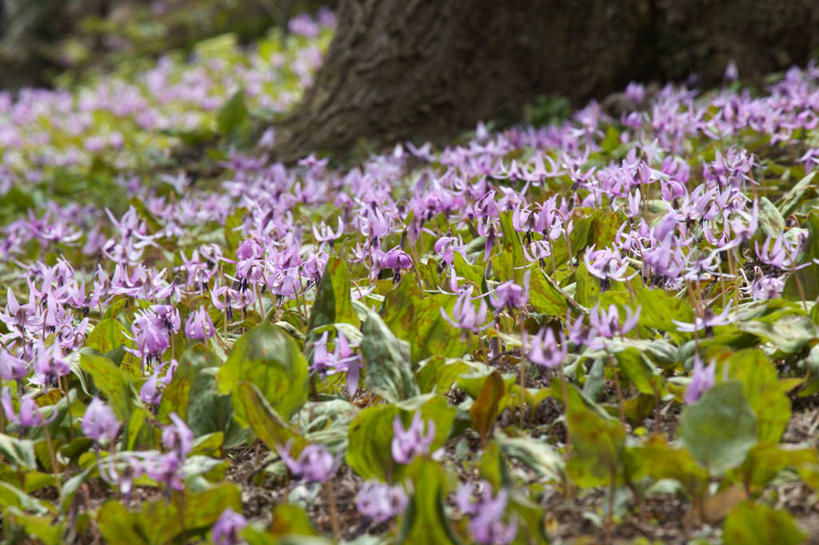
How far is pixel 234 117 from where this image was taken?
6484mm

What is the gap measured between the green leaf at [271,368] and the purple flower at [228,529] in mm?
480

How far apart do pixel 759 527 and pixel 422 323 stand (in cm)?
101

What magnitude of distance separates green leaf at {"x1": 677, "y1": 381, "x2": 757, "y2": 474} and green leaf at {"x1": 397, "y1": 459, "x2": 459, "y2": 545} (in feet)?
1.62

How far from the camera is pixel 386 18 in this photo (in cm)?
541

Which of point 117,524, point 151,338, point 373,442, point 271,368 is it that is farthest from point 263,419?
point 151,338

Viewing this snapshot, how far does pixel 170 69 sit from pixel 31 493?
1048 centimetres

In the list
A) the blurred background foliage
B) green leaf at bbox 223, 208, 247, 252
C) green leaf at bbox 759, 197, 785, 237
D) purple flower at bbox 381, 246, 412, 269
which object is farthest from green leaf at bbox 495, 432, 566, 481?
the blurred background foliage

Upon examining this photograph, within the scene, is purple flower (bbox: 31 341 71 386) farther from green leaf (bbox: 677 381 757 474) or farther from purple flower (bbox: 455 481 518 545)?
green leaf (bbox: 677 381 757 474)

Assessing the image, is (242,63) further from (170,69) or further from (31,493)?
(31,493)

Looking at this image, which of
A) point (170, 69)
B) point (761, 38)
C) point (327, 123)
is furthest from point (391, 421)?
point (170, 69)

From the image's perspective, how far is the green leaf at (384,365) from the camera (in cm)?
196

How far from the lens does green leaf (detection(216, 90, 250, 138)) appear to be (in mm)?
6430

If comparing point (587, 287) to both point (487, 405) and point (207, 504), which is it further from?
point (207, 504)

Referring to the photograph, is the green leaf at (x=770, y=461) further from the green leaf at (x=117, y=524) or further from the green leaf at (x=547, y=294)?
the green leaf at (x=117, y=524)
